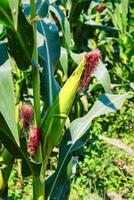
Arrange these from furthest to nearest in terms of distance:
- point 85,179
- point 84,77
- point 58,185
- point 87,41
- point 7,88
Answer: point 87,41, point 85,179, point 58,185, point 84,77, point 7,88

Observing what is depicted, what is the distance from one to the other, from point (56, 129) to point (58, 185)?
1.27 ft

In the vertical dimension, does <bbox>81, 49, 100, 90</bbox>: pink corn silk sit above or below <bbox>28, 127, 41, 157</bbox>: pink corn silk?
above

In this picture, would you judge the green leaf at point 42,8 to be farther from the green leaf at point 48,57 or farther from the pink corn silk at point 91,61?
the pink corn silk at point 91,61

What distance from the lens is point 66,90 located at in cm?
145

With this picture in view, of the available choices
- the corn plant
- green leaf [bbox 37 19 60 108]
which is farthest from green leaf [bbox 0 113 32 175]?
green leaf [bbox 37 19 60 108]

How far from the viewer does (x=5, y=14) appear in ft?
4.00

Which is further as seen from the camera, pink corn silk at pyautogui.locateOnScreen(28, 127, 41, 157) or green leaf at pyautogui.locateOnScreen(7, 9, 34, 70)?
pink corn silk at pyautogui.locateOnScreen(28, 127, 41, 157)

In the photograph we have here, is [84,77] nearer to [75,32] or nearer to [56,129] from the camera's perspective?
[56,129]

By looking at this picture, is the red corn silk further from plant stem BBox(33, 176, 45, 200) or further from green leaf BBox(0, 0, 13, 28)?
green leaf BBox(0, 0, 13, 28)

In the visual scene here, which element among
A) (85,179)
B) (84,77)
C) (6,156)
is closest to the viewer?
(84,77)

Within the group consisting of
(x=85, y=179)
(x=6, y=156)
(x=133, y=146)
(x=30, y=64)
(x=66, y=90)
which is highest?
(x=30, y=64)

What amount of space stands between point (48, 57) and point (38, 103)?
272 mm

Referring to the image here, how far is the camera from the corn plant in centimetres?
128

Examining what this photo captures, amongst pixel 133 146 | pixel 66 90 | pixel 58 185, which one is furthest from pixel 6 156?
pixel 133 146
